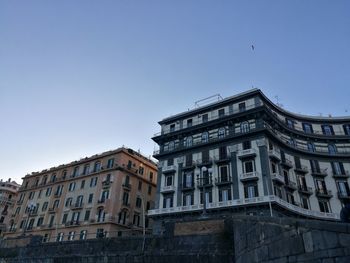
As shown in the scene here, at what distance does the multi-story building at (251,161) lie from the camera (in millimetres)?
30656

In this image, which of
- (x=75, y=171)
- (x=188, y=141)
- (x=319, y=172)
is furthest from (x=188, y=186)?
(x=75, y=171)

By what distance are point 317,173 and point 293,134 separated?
20.3 feet

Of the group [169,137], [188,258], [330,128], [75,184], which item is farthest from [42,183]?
[330,128]

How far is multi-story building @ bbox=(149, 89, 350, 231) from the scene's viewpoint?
3066 cm

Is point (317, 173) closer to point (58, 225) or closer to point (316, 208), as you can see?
point (316, 208)

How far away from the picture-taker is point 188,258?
1270cm

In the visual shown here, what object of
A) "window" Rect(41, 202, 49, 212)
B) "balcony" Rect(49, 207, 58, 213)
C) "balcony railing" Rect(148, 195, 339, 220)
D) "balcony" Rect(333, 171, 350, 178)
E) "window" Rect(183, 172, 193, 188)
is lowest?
"balcony railing" Rect(148, 195, 339, 220)

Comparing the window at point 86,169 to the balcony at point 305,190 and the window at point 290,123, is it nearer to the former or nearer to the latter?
the balcony at point 305,190

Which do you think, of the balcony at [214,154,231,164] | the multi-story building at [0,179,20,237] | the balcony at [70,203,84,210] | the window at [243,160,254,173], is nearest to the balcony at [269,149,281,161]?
the window at [243,160,254,173]

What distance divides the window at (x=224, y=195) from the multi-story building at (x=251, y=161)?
2 centimetres

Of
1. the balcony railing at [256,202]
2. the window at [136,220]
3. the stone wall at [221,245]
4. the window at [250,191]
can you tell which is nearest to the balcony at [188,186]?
the balcony railing at [256,202]

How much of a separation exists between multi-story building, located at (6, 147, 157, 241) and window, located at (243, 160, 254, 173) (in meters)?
17.3

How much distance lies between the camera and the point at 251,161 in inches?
1249

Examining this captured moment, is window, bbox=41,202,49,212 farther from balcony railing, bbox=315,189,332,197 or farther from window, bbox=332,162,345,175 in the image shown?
window, bbox=332,162,345,175
